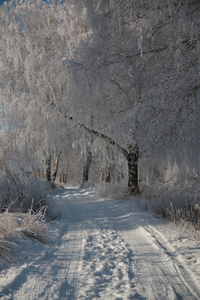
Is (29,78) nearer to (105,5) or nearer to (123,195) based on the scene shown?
(105,5)

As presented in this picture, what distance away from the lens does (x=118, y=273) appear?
2359mm

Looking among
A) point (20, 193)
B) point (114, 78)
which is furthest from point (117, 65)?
point (20, 193)

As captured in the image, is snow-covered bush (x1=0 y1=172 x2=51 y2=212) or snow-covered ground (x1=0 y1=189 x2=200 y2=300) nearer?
snow-covered ground (x1=0 y1=189 x2=200 y2=300)

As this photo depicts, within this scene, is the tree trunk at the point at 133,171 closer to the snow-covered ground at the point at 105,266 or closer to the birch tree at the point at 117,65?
the birch tree at the point at 117,65

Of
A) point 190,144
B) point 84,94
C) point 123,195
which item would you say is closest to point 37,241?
point 190,144

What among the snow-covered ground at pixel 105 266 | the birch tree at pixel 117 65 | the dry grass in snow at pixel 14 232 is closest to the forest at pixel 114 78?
the birch tree at pixel 117 65

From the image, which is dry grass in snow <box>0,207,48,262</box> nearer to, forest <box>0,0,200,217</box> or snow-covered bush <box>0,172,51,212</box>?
snow-covered bush <box>0,172,51,212</box>

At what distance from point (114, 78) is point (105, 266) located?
23.5 feet

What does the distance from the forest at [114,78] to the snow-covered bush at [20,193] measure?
55 millimetres

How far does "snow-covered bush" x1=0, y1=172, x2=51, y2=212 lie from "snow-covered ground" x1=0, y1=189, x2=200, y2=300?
1362 mm

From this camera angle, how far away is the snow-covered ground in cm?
198

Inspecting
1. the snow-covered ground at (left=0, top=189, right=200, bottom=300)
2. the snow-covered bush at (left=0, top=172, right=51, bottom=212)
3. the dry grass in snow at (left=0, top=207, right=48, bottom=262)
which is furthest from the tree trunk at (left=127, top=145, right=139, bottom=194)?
the dry grass in snow at (left=0, top=207, right=48, bottom=262)

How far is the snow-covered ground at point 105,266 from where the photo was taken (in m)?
1.98

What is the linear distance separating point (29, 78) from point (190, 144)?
856cm
